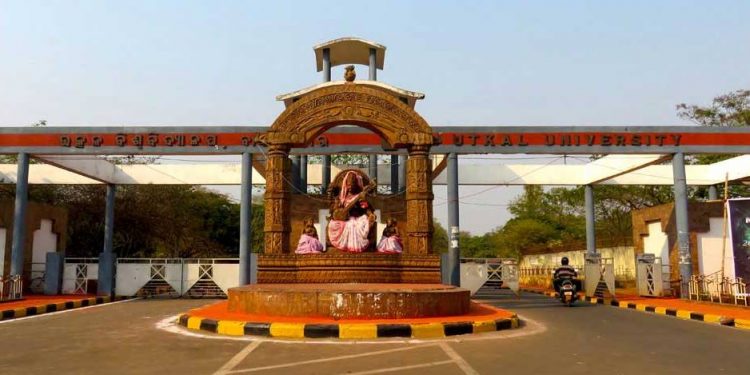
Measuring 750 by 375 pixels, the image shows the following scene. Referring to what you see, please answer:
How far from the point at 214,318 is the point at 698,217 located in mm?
15724

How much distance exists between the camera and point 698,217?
18219 mm

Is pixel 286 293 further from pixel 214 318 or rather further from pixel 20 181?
pixel 20 181

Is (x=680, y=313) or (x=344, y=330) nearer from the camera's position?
(x=344, y=330)

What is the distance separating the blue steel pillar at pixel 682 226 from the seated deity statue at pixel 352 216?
9.01m

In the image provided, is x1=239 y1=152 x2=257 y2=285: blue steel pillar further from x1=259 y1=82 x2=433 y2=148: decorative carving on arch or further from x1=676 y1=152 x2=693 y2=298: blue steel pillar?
x1=676 y1=152 x2=693 y2=298: blue steel pillar

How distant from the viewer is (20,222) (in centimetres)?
1634

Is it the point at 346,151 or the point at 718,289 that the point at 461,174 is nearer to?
the point at 346,151

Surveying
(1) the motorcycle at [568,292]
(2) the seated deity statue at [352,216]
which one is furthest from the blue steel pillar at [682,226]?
(2) the seated deity statue at [352,216]

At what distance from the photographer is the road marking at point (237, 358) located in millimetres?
5727

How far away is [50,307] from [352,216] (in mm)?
7562

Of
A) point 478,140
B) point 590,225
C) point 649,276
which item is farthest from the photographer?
point 590,225

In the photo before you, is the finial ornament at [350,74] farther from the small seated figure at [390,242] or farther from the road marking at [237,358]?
the road marking at [237,358]

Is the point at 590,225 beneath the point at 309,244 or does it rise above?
above

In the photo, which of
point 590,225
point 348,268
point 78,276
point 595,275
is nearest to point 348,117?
point 348,268
